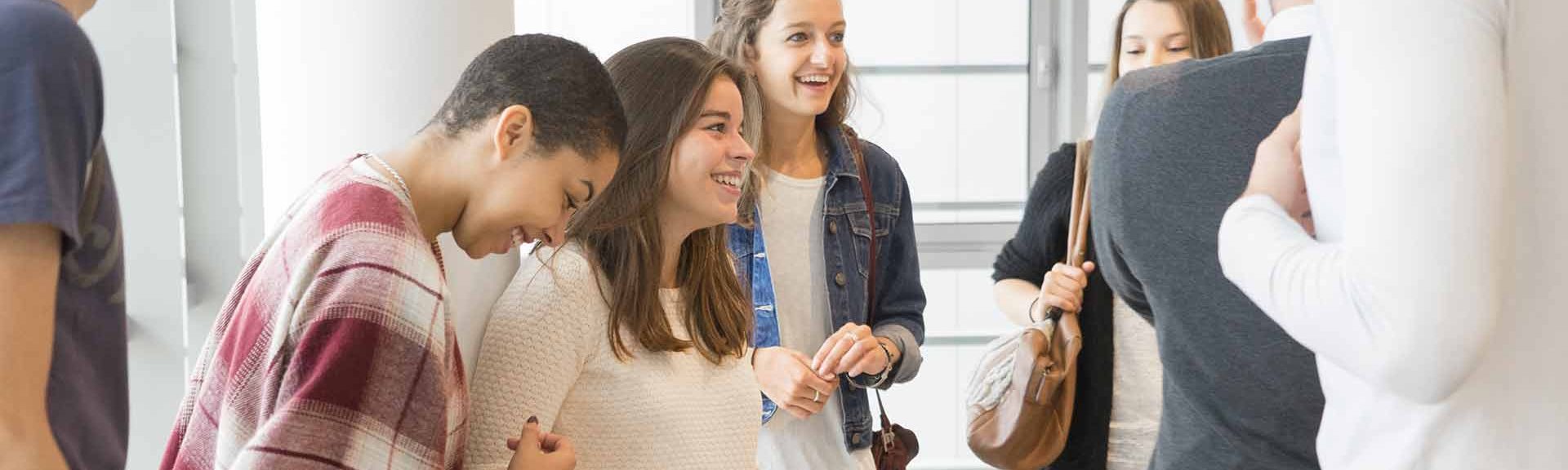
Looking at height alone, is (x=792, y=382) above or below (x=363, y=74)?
below

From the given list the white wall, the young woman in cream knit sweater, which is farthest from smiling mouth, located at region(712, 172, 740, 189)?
the white wall

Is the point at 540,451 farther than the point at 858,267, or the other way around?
the point at 858,267

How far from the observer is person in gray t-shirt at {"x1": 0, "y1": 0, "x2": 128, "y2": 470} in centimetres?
99

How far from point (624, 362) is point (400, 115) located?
445 mm

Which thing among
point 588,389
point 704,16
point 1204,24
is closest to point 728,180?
point 588,389

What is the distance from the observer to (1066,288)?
236 cm

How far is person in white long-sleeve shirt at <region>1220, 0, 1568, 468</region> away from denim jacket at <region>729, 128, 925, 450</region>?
56.9 inches

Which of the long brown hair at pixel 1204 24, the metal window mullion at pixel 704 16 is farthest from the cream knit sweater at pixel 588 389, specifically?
the metal window mullion at pixel 704 16

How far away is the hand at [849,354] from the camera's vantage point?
7.95ft

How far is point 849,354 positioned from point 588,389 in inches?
28.7

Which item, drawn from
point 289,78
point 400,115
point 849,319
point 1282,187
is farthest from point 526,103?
point 849,319

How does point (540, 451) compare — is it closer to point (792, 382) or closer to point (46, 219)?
point (46, 219)

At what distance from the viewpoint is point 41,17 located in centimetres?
101

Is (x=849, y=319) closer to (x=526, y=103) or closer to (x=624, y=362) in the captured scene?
(x=624, y=362)
